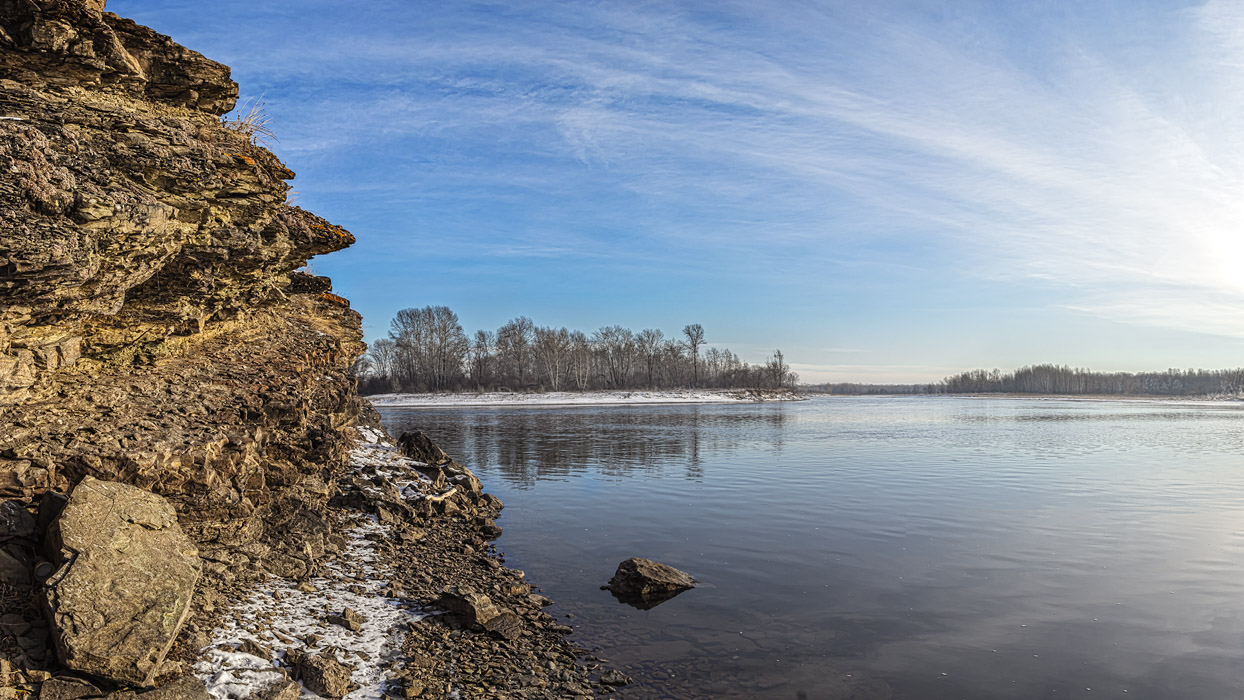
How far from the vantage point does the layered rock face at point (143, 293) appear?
732 cm

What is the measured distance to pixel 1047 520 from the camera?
56.1ft

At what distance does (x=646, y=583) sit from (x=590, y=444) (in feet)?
79.2

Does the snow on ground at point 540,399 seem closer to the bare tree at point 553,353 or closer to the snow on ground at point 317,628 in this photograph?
the bare tree at point 553,353

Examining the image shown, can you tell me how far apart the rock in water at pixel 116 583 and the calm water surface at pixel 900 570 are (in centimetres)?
492

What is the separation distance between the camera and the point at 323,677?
21.9 feet

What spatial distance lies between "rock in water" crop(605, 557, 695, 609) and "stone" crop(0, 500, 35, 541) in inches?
306

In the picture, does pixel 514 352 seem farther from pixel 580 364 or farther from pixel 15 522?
pixel 15 522

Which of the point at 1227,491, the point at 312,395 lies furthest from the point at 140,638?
the point at 1227,491

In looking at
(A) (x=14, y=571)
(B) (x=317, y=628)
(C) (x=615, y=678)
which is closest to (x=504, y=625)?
(C) (x=615, y=678)

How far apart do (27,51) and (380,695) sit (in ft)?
30.3

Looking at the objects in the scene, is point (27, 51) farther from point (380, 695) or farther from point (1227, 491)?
point (1227, 491)

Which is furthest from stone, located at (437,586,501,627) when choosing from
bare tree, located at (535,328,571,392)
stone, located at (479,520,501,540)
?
bare tree, located at (535,328,571,392)

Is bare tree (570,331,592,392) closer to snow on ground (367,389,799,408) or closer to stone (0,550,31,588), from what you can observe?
snow on ground (367,389,799,408)

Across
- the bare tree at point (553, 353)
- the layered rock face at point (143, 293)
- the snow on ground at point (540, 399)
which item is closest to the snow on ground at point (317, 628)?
the layered rock face at point (143, 293)
